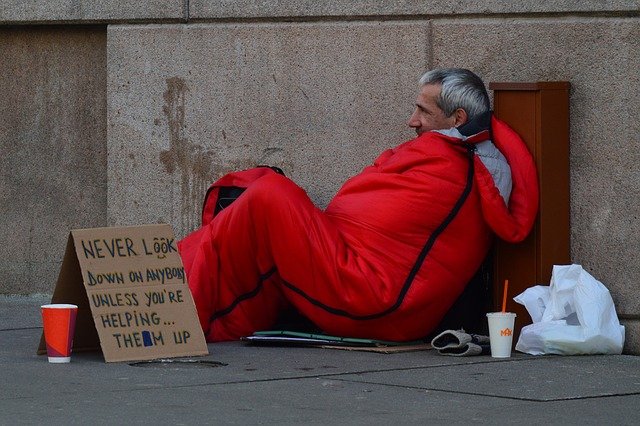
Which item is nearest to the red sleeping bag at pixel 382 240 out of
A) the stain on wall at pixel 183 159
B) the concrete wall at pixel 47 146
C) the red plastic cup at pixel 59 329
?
the red plastic cup at pixel 59 329

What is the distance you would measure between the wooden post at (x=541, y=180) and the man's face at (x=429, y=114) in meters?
0.23

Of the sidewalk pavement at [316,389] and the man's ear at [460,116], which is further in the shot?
the man's ear at [460,116]

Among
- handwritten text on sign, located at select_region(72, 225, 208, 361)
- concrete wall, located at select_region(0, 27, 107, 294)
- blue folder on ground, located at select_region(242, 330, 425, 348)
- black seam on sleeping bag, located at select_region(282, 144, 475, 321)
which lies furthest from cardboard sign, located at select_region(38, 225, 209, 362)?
concrete wall, located at select_region(0, 27, 107, 294)

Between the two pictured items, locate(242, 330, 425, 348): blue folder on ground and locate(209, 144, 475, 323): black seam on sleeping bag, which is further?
locate(242, 330, 425, 348): blue folder on ground

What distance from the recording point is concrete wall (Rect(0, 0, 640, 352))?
20.6ft

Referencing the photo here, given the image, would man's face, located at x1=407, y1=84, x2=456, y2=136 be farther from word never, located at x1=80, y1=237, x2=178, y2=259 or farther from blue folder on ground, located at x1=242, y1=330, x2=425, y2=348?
word never, located at x1=80, y1=237, x2=178, y2=259

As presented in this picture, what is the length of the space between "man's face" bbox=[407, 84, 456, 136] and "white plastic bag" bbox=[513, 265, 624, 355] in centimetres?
80

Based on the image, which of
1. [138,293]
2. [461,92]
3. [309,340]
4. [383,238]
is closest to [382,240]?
[383,238]

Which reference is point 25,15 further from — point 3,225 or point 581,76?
point 581,76

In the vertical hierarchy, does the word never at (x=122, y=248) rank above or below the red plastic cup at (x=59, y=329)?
above

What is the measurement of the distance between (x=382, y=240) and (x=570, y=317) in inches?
32.8

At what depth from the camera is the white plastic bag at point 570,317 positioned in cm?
596

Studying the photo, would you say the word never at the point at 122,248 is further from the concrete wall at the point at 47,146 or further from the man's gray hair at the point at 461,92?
the concrete wall at the point at 47,146

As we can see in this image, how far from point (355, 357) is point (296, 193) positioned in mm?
741
